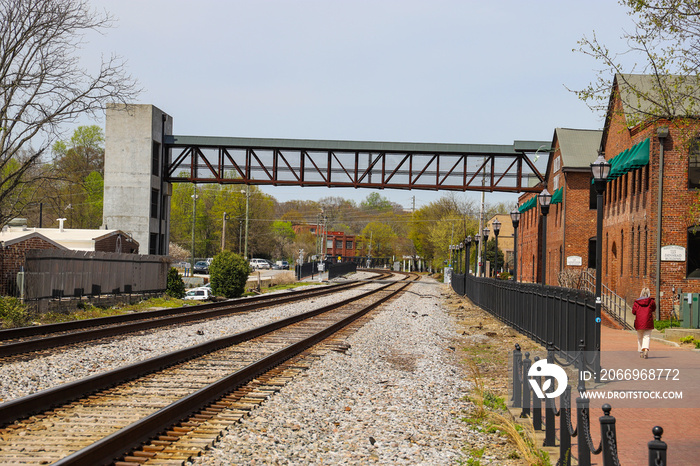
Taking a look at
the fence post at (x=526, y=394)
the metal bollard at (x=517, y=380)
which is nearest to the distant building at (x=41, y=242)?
the metal bollard at (x=517, y=380)

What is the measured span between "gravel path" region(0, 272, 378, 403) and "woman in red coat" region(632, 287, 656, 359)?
9743 millimetres

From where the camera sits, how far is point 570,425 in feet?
21.1

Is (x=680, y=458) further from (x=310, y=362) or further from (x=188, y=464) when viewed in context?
(x=310, y=362)

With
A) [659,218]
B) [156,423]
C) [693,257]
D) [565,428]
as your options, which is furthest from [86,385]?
[693,257]

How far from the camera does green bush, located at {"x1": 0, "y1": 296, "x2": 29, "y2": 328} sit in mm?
18441

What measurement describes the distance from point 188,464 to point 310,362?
701 centimetres

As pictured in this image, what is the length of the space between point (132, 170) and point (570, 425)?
42.0 metres

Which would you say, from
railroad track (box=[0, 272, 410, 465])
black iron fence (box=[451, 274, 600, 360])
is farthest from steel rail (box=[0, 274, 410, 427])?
black iron fence (box=[451, 274, 600, 360])

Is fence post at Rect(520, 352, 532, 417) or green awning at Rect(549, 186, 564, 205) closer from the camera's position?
fence post at Rect(520, 352, 532, 417)

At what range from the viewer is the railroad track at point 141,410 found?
6504mm

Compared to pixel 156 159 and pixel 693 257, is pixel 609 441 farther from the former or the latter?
pixel 156 159

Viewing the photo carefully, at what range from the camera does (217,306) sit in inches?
1129

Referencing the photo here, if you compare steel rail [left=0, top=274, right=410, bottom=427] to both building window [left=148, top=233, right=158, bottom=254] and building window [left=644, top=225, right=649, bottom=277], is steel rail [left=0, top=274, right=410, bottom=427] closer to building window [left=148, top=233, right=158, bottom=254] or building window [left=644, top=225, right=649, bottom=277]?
building window [left=644, top=225, right=649, bottom=277]

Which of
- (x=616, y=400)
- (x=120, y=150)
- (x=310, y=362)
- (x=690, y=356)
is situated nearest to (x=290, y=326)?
(x=310, y=362)
